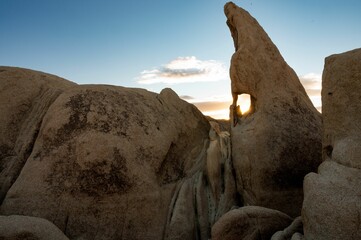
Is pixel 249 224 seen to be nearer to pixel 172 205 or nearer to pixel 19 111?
pixel 172 205

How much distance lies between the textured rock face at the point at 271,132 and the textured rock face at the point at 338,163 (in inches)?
69.1

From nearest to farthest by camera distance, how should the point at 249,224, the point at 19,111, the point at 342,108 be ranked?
the point at 342,108
the point at 249,224
the point at 19,111

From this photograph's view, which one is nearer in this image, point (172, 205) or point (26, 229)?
point (26, 229)

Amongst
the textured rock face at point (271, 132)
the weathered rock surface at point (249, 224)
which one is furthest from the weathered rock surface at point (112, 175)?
the weathered rock surface at point (249, 224)

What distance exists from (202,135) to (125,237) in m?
3.57

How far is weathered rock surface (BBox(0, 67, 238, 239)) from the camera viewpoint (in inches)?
261

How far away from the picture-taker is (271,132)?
24.9 feet

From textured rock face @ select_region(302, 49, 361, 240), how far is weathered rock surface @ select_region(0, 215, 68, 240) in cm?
386

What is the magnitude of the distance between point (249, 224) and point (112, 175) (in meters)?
2.80

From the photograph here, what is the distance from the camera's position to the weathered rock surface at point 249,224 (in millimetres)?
5824

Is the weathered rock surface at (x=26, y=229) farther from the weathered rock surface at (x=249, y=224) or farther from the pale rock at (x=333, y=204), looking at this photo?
the pale rock at (x=333, y=204)

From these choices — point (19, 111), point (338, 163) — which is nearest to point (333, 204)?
point (338, 163)

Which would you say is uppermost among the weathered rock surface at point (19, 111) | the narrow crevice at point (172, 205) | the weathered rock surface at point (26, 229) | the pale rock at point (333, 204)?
the weathered rock surface at point (19, 111)

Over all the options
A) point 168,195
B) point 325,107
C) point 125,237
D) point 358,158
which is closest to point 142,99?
point 168,195
